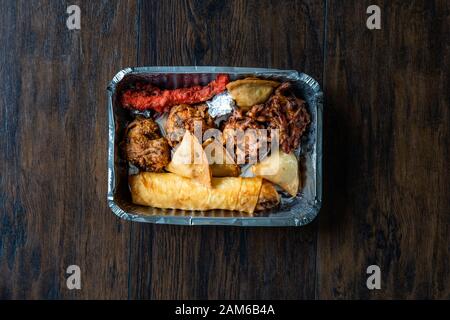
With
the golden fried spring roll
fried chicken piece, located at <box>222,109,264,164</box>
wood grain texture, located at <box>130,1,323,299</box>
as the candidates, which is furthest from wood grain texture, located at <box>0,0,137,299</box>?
fried chicken piece, located at <box>222,109,264,164</box>

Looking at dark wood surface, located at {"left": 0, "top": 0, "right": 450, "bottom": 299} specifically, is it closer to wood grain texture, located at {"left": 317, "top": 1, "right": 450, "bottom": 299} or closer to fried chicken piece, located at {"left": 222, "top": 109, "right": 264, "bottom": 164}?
wood grain texture, located at {"left": 317, "top": 1, "right": 450, "bottom": 299}

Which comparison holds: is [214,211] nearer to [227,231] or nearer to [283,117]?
[227,231]

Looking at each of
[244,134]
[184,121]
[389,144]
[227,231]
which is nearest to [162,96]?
[184,121]

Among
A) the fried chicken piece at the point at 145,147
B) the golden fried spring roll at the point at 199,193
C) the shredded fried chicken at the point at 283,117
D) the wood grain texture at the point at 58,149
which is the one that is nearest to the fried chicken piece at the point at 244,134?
the shredded fried chicken at the point at 283,117

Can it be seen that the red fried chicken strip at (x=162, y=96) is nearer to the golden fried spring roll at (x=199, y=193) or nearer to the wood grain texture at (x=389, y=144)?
the golden fried spring roll at (x=199, y=193)

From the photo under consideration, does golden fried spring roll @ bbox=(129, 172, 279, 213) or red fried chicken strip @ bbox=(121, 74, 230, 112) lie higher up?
red fried chicken strip @ bbox=(121, 74, 230, 112)

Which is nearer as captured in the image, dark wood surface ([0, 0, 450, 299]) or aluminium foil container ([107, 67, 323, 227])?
aluminium foil container ([107, 67, 323, 227])

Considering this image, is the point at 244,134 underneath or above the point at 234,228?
above

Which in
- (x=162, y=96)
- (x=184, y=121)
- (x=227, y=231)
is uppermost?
(x=162, y=96)
